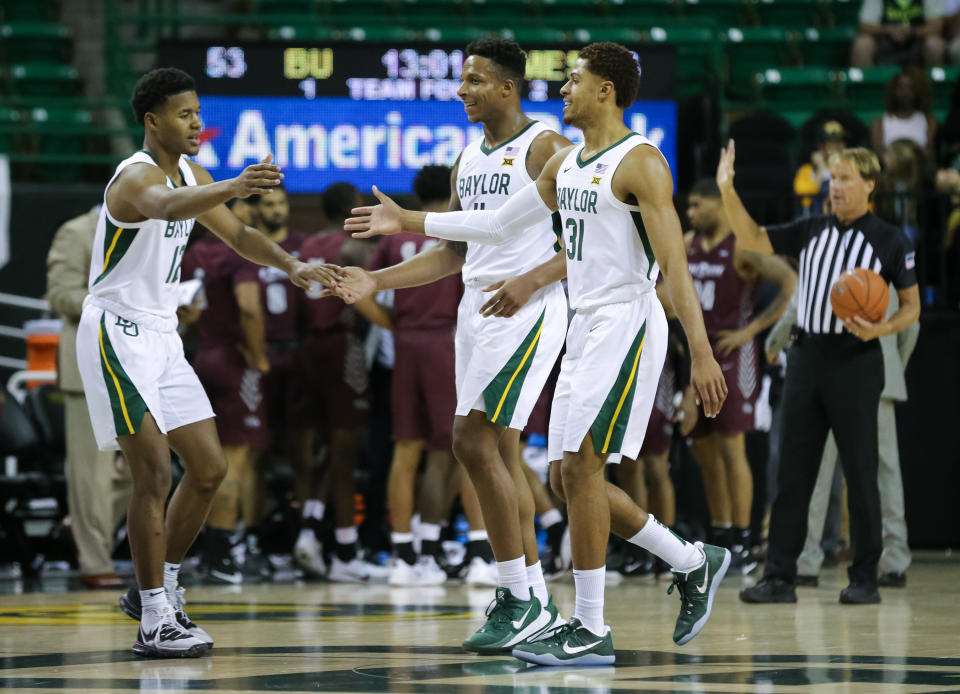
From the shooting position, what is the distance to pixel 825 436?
7332 millimetres

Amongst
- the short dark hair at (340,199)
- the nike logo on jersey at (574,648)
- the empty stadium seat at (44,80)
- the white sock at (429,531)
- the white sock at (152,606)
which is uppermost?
the empty stadium seat at (44,80)

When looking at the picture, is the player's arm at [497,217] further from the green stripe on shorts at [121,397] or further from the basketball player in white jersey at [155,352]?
the green stripe on shorts at [121,397]

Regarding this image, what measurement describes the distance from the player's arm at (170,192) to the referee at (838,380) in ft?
9.74

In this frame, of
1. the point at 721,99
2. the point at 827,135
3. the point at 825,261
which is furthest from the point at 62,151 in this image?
the point at 825,261

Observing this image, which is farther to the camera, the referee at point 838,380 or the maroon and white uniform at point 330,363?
the maroon and white uniform at point 330,363

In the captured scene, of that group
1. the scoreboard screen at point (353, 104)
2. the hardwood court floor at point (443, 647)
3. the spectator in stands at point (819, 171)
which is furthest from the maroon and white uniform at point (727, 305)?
the scoreboard screen at point (353, 104)

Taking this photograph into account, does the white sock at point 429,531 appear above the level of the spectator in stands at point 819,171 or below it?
below

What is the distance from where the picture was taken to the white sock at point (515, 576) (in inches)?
219

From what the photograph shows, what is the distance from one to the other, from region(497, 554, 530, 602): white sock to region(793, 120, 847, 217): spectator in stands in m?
5.00

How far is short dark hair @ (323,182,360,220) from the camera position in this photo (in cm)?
904

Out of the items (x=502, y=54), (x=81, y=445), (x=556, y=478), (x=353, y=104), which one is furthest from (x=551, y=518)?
(x=353, y=104)

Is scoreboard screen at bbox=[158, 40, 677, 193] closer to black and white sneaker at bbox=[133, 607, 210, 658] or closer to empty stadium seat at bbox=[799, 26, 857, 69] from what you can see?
empty stadium seat at bbox=[799, 26, 857, 69]

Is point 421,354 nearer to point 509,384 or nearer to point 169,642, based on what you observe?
point 509,384

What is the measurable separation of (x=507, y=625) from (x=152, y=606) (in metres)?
1.32
